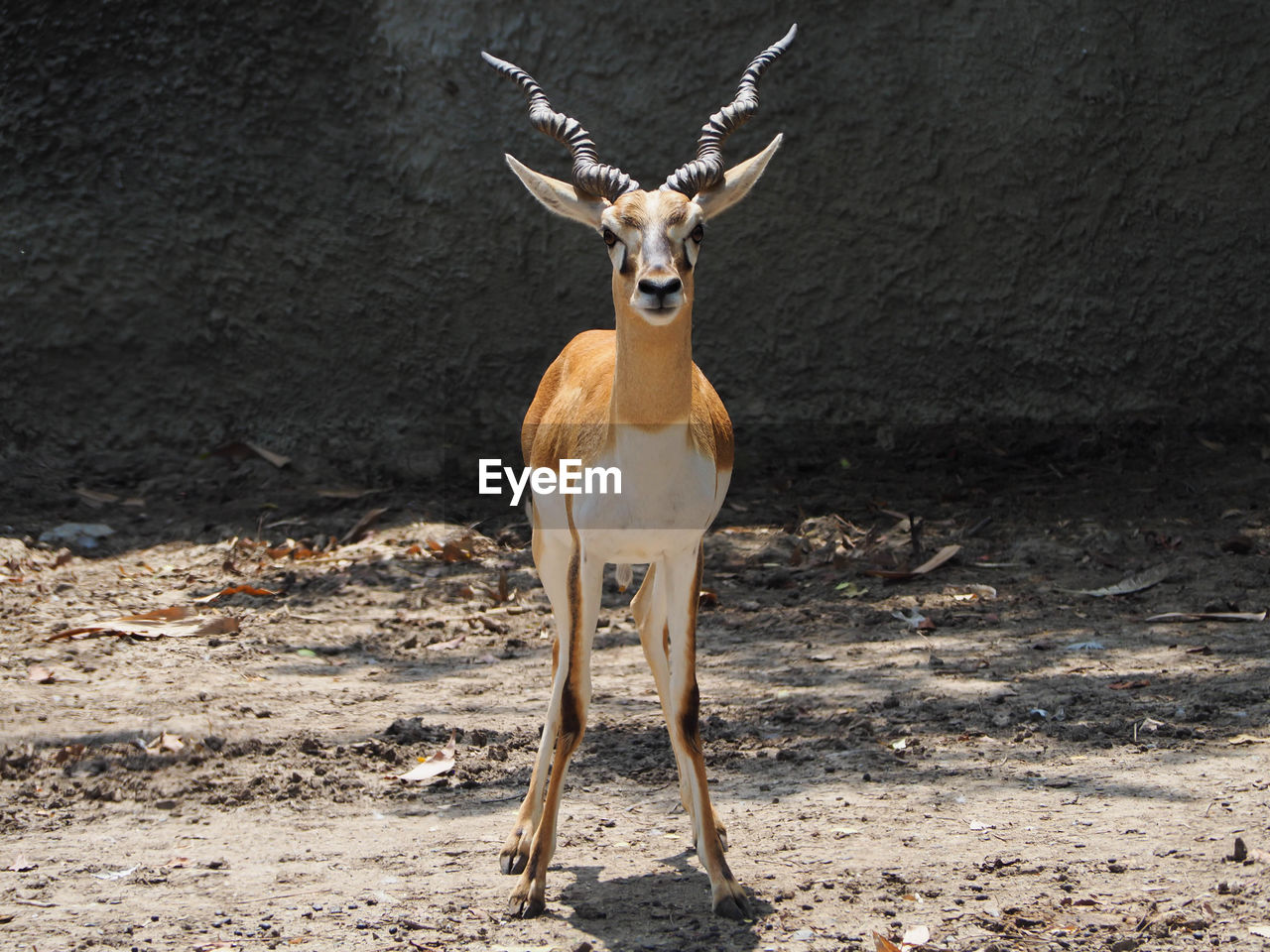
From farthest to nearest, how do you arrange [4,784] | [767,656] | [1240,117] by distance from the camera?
1. [1240,117]
2. [767,656]
3. [4,784]

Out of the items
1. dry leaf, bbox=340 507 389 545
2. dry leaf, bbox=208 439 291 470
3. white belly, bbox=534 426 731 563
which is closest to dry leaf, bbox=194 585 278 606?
→ dry leaf, bbox=340 507 389 545

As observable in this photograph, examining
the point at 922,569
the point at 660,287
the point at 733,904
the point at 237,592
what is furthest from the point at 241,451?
the point at 733,904

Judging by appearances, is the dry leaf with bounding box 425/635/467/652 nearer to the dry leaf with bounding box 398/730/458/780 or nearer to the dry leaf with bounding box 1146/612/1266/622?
the dry leaf with bounding box 398/730/458/780

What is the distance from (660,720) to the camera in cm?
611

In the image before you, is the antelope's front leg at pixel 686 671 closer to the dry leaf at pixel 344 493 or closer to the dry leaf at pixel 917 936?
the dry leaf at pixel 917 936

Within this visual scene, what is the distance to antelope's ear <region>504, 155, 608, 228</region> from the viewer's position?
473cm

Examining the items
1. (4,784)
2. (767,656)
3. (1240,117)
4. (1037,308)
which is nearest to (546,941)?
(4,784)

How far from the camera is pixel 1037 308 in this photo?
380 inches

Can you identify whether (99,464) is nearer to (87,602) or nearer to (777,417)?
(87,602)

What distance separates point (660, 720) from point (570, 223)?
4715 millimetres

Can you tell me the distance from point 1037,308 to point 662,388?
5.93 meters

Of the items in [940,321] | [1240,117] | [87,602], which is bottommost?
[87,602]

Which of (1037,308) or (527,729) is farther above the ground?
(1037,308)

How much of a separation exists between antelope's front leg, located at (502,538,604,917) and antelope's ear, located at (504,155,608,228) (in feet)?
3.67
